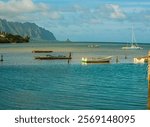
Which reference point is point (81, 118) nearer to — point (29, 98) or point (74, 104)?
point (74, 104)

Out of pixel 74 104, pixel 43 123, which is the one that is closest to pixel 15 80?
pixel 74 104

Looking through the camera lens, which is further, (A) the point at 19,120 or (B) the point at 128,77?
(B) the point at 128,77

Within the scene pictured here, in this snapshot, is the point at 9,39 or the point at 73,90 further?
the point at 9,39

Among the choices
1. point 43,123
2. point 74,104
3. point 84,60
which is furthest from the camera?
point 84,60

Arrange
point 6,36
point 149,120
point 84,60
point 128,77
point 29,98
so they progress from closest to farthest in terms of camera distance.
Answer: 1. point 149,120
2. point 29,98
3. point 128,77
4. point 84,60
5. point 6,36

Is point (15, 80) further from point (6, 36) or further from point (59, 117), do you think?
point (6, 36)

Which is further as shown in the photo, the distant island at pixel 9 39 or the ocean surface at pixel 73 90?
the distant island at pixel 9 39

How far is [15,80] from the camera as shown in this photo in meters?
31.4

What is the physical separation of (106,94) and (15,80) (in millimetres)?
9150

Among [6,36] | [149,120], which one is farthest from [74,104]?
[6,36]

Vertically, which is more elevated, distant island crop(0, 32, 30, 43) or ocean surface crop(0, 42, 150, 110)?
distant island crop(0, 32, 30, 43)

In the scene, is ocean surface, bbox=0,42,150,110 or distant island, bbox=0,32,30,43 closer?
ocean surface, bbox=0,42,150,110

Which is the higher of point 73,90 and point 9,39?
point 9,39

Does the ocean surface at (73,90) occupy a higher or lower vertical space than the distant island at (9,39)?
lower
